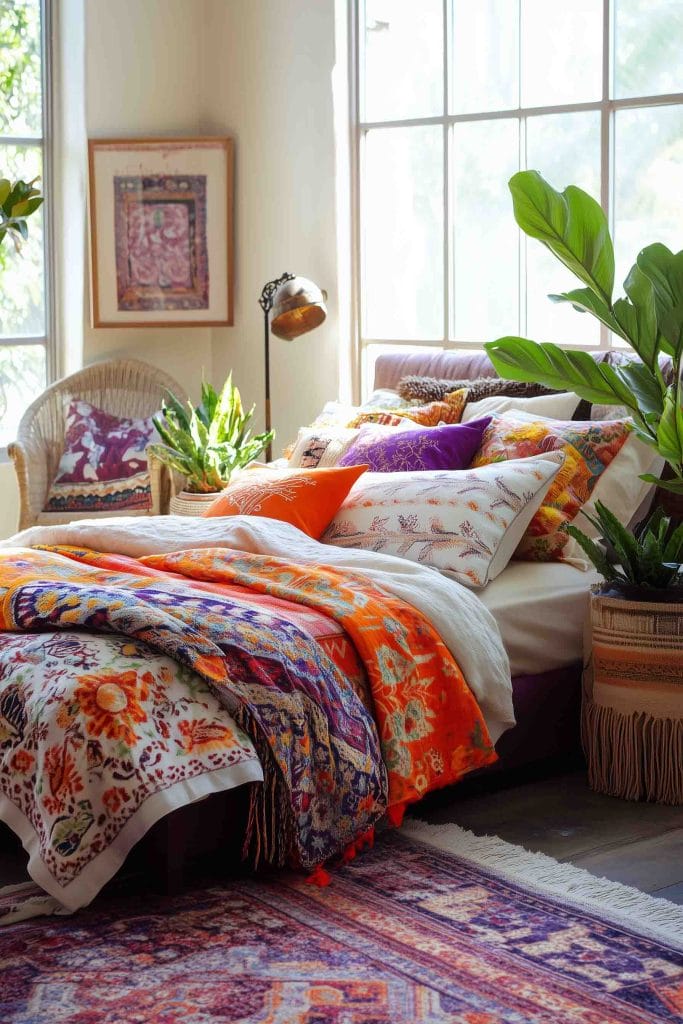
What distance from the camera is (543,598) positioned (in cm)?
359

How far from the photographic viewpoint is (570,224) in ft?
11.6

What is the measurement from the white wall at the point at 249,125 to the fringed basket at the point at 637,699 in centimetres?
266

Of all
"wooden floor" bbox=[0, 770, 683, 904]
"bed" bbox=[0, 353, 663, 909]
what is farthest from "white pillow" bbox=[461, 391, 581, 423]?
"wooden floor" bbox=[0, 770, 683, 904]

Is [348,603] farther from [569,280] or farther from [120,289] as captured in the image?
[120,289]

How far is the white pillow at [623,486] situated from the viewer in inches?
157

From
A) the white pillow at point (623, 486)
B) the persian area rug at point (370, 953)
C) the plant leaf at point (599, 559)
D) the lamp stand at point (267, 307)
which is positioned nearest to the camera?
the persian area rug at point (370, 953)

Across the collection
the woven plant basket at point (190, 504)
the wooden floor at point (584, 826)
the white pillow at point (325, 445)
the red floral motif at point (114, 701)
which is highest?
the white pillow at point (325, 445)

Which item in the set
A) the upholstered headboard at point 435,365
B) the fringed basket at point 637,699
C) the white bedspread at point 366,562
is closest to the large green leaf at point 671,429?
the fringed basket at point 637,699

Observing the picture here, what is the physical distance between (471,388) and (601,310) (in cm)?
98

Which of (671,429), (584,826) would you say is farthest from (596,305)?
(584,826)

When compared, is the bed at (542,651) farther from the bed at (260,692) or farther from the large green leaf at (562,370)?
the large green leaf at (562,370)

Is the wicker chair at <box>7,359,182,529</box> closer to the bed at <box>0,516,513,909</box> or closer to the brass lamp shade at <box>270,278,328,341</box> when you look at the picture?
the brass lamp shade at <box>270,278,328,341</box>

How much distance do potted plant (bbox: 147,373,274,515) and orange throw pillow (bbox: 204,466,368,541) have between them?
1.06 m

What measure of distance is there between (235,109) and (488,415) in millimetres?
2556
